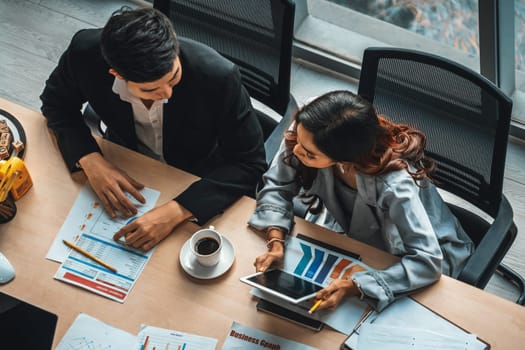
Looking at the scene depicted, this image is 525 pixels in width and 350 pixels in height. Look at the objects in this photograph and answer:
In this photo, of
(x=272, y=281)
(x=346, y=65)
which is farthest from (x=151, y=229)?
(x=346, y=65)

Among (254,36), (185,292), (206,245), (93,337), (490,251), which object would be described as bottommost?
(93,337)

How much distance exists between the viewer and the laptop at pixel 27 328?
1.29 m

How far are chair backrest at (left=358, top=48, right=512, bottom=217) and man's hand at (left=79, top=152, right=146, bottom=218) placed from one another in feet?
2.63

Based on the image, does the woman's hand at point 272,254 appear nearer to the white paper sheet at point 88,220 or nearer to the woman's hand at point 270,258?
the woman's hand at point 270,258

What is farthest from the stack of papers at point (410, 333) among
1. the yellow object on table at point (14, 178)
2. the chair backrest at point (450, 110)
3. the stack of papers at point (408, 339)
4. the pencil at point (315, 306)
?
the yellow object on table at point (14, 178)

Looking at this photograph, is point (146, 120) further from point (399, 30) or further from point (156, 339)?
point (399, 30)

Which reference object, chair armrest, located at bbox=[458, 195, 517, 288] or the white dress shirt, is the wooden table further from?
the white dress shirt

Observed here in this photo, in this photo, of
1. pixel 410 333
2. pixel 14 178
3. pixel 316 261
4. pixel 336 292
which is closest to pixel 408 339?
pixel 410 333

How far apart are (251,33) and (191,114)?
0.38 metres

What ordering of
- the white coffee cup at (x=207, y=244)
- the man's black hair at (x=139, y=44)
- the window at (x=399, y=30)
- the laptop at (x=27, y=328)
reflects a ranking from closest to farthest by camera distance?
the laptop at (x=27, y=328) < the man's black hair at (x=139, y=44) < the white coffee cup at (x=207, y=244) < the window at (x=399, y=30)

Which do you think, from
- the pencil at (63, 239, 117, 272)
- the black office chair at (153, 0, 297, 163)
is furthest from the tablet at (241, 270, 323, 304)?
the black office chair at (153, 0, 297, 163)

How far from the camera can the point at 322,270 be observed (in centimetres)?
171

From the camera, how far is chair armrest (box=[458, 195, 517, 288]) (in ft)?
5.91

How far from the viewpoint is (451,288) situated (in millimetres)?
1676
